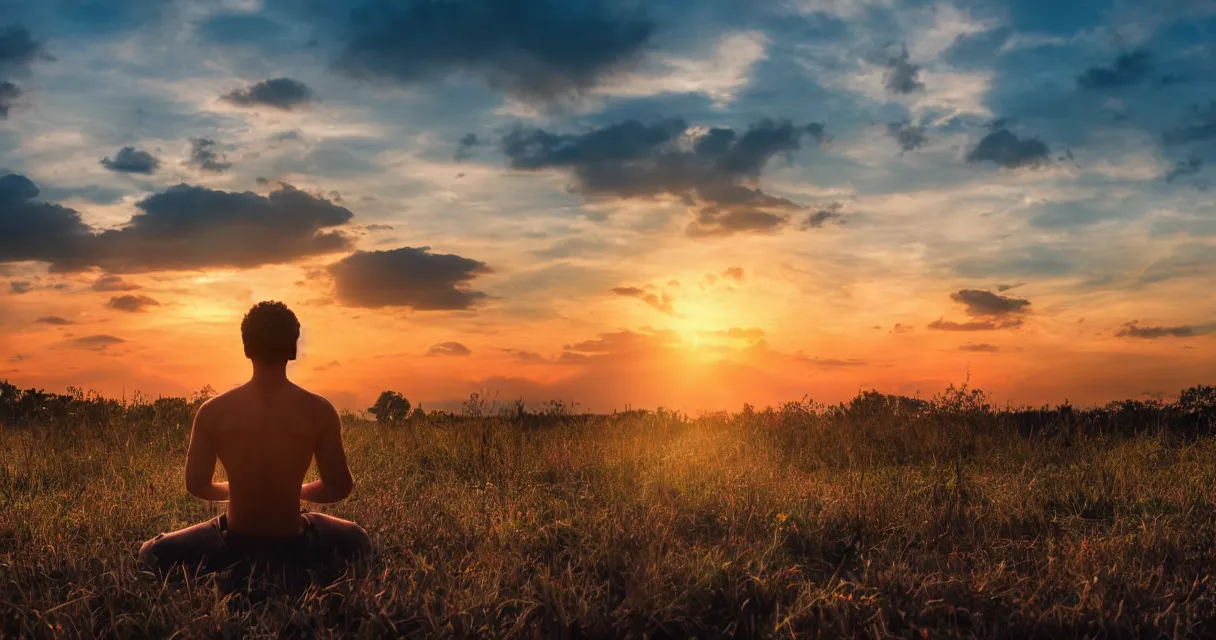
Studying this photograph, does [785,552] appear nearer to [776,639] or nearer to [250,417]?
[776,639]

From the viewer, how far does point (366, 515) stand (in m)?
7.38

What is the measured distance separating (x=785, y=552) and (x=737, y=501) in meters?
1.41

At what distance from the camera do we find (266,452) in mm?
5387

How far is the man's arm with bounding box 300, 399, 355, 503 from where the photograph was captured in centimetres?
545

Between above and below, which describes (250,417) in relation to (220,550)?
above

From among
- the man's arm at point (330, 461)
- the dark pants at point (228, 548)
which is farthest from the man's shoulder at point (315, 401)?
the dark pants at point (228, 548)

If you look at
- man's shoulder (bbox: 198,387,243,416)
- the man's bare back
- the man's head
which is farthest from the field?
the man's head

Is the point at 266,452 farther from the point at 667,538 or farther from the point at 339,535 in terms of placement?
the point at 667,538

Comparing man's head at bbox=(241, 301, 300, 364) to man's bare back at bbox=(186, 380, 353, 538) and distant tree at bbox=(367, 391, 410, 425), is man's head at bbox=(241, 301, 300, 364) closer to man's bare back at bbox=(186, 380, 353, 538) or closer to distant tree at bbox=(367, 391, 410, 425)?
man's bare back at bbox=(186, 380, 353, 538)

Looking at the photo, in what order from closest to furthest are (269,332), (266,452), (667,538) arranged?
(269,332) → (266,452) → (667,538)

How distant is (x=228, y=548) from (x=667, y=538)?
9.79 feet

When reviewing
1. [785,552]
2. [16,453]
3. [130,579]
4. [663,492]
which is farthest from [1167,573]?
[16,453]

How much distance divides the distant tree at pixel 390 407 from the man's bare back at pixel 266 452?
965 centimetres

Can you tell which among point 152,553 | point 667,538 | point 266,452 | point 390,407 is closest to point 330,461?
point 266,452
